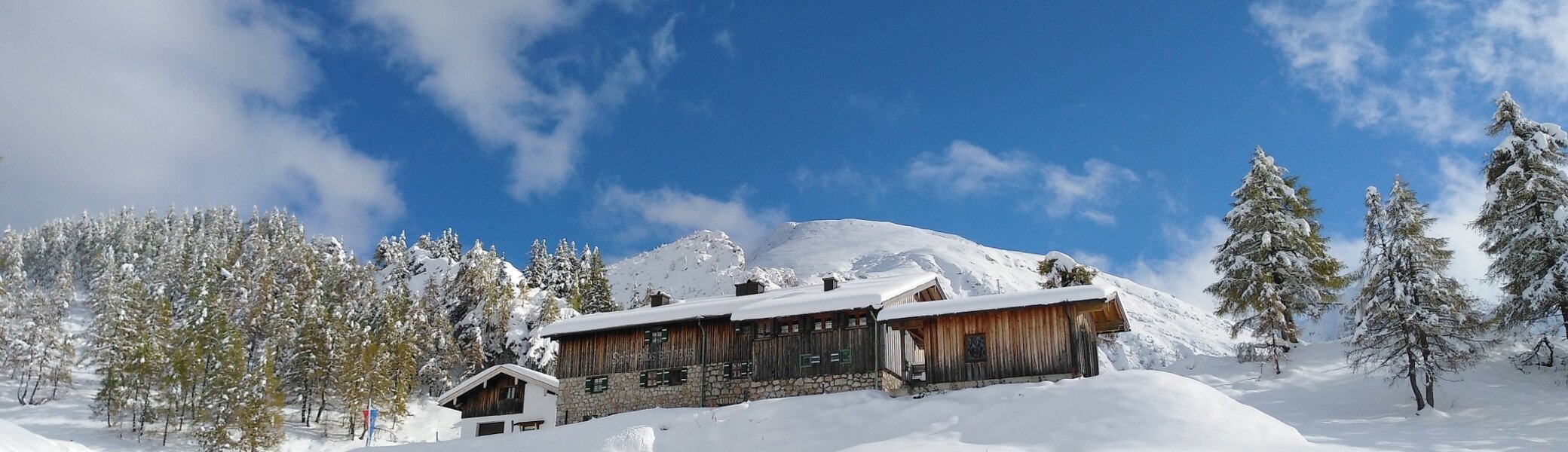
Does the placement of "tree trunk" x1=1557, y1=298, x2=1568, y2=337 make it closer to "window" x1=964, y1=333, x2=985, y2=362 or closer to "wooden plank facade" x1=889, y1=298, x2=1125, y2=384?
"wooden plank facade" x1=889, y1=298, x2=1125, y2=384

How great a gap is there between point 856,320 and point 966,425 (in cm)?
738

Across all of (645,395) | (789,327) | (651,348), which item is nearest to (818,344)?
(789,327)

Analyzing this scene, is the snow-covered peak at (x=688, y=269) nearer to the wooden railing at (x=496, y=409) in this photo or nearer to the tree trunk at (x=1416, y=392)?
the wooden railing at (x=496, y=409)

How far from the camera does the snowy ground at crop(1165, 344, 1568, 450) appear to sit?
24.5 m

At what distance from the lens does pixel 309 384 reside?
58.6 meters

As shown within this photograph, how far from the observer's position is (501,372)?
133 ft

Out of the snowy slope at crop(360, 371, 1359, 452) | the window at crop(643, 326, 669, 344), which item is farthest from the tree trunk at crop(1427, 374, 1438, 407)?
the window at crop(643, 326, 669, 344)

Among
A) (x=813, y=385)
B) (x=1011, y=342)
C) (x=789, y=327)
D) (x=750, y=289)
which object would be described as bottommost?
(x=813, y=385)

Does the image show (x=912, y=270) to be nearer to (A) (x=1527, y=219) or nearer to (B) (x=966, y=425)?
(A) (x=1527, y=219)

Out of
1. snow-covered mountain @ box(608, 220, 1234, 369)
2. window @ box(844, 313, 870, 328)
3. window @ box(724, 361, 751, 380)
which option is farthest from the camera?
snow-covered mountain @ box(608, 220, 1234, 369)

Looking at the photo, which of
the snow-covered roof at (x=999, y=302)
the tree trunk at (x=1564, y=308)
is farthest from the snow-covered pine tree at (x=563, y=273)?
the tree trunk at (x=1564, y=308)

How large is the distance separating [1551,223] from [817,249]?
138700 mm

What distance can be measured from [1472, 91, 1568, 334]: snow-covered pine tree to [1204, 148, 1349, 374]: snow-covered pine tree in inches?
269

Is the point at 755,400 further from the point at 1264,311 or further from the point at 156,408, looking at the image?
the point at 156,408
